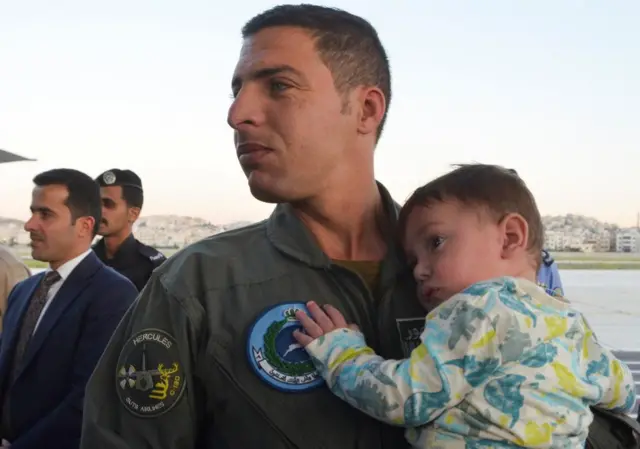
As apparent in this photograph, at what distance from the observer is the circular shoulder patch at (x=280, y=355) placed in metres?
1.36

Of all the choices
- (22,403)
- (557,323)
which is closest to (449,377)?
(557,323)

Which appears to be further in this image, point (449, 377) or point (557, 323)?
point (557, 323)

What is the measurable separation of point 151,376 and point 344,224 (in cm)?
61

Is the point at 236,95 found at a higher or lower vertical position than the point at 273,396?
higher

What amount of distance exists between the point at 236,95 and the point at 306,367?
2.17 ft

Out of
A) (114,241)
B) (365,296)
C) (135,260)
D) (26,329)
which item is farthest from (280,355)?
(114,241)

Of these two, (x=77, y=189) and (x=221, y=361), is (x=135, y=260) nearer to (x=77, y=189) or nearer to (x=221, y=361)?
(x=77, y=189)

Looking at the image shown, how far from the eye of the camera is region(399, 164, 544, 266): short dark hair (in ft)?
4.87

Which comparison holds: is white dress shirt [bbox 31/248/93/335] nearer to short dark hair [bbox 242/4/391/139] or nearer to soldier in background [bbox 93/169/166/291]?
soldier in background [bbox 93/169/166/291]

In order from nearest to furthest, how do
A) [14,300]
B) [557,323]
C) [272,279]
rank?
[557,323], [272,279], [14,300]

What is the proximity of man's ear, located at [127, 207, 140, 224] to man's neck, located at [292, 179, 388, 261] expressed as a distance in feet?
11.9

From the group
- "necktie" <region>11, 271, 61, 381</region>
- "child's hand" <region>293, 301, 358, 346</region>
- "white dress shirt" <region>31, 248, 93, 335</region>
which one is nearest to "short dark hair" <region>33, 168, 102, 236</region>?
"white dress shirt" <region>31, 248, 93, 335</region>

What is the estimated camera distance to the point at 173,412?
130 centimetres

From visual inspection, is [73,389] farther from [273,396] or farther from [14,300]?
[273,396]
